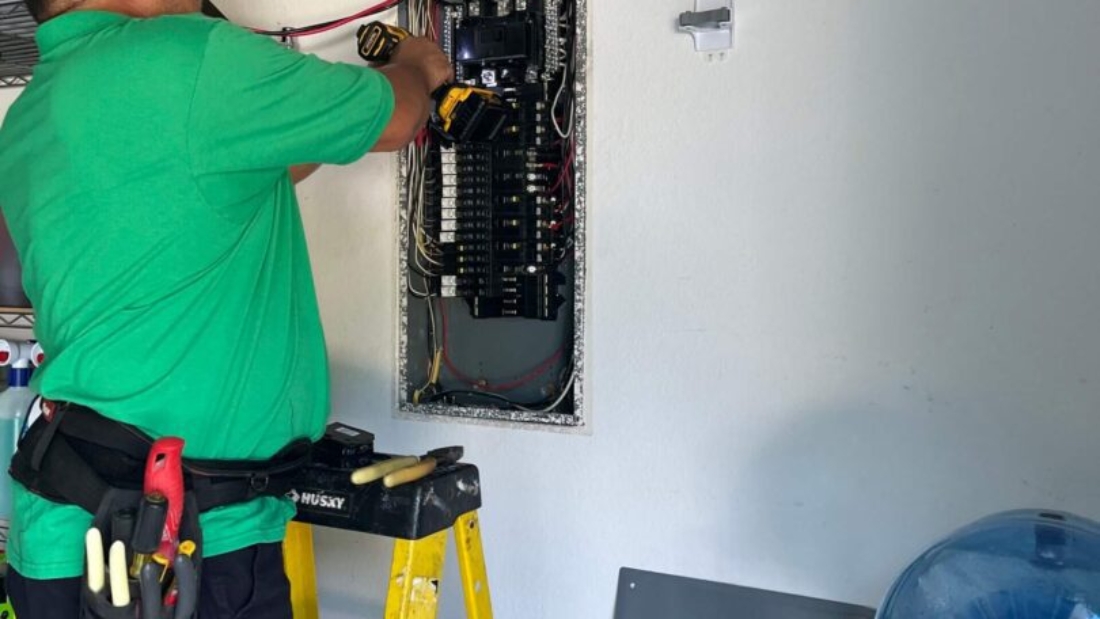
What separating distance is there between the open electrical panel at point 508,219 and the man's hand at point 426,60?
8.9 inches

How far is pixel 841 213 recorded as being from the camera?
54.5 inches

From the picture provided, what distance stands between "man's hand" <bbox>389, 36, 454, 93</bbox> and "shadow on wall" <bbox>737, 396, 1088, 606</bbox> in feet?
2.46

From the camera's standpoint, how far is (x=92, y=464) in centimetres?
114

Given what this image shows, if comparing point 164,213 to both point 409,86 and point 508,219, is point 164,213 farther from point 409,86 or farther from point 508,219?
point 508,219

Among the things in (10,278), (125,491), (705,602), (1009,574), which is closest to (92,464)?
(125,491)

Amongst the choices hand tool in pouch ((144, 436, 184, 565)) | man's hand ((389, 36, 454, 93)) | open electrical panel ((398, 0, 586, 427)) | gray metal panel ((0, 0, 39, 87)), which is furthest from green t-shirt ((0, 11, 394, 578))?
gray metal panel ((0, 0, 39, 87))

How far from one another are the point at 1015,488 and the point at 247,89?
1.12 metres

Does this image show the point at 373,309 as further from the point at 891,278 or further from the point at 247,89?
the point at 891,278

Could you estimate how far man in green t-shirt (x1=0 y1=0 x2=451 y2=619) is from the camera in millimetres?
1083

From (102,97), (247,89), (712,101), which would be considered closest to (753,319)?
(712,101)

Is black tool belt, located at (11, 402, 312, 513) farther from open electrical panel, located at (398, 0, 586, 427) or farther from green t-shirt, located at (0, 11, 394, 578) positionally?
open electrical panel, located at (398, 0, 586, 427)

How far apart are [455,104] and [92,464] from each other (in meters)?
0.81

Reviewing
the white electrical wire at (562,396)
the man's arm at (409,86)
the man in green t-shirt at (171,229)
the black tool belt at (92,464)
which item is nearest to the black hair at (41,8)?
the man in green t-shirt at (171,229)

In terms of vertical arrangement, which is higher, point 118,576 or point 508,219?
point 508,219
